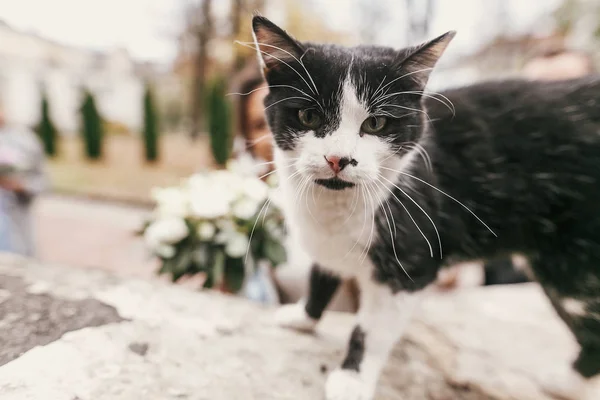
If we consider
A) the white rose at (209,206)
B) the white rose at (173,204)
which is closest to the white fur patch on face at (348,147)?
the white rose at (209,206)

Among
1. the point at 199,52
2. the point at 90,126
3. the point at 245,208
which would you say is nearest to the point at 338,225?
the point at 245,208

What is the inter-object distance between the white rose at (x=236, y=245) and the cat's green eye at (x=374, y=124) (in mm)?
589

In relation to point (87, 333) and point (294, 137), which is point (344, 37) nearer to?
point (294, 137)

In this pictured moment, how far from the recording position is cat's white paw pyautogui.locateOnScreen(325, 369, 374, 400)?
760 mm

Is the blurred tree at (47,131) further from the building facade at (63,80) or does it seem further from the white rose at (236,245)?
the white rose at (236,245)

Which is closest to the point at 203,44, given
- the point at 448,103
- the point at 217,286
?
the point at 217,286

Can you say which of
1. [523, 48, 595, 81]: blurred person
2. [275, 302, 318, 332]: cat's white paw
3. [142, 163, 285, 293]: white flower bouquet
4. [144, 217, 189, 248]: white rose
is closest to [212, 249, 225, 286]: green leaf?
[142, 163, 285, 293]: white flower bouquet

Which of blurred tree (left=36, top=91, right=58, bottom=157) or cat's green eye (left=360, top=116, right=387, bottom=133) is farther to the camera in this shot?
blurred tree (left=36, top=91, right=58, bottom=157)

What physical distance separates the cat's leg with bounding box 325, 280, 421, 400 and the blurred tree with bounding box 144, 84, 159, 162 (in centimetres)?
187

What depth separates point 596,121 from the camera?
82 centimetres

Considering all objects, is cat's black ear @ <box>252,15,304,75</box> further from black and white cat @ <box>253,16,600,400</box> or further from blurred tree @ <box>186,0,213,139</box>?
blurred tree @ <box>186,0,213,139</box>

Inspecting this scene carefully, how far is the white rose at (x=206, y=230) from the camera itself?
44.9 inches

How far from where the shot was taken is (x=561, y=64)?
1471 mm

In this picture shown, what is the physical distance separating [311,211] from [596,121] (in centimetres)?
63
